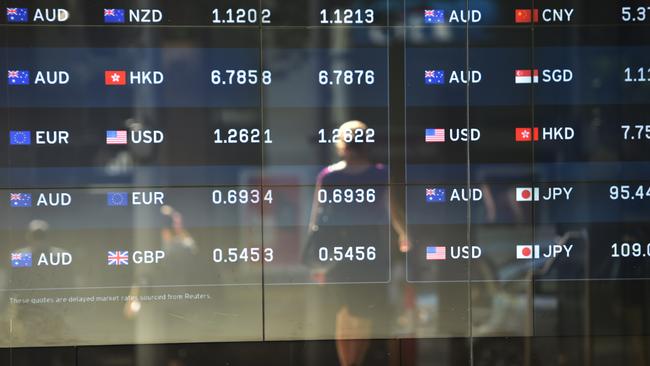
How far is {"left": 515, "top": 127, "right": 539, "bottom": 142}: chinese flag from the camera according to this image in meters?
5.18

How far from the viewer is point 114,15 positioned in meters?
5.07

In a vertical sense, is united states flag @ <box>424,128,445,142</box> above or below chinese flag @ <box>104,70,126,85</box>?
below

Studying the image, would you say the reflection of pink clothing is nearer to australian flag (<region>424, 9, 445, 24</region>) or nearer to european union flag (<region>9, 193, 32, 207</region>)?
australian flag (<region>424, 9, 445, 24</region>)

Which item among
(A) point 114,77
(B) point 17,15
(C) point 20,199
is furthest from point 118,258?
(B) point 17,15

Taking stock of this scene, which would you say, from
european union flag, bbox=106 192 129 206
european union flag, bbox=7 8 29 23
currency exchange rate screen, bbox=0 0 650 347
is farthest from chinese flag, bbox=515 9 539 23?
european union flag, bbox=7 8 29 23

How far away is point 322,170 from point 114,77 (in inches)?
58.5

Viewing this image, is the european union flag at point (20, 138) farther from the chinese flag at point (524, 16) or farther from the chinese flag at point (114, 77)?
the chinese flag at point (524, 16)

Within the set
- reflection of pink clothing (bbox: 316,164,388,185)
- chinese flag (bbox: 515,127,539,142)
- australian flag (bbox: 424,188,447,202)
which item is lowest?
australian flag (bbox: 424,188,447,202)

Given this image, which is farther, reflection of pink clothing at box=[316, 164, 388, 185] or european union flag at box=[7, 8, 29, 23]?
reflection of pink clothing at box=[316, 164, 388, 185]

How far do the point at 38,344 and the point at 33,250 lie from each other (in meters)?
0.61

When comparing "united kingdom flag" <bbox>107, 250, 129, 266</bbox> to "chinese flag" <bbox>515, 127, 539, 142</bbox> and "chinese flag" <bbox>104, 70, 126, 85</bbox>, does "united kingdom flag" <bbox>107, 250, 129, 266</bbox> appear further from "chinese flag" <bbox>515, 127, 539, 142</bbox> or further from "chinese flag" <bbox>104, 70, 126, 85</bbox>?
"chinese flag" <bbox>515, 127, 539, 142</bbox>

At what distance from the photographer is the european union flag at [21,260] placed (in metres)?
5.03

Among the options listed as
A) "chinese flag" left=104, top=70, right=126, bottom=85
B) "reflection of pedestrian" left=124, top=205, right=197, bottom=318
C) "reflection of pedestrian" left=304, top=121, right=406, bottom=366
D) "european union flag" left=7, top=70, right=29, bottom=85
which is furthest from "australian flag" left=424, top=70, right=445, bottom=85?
"european union flag" left=7, top=70, right=29, bottom=85

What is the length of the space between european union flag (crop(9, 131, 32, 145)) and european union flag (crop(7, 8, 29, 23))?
72 centimetres
